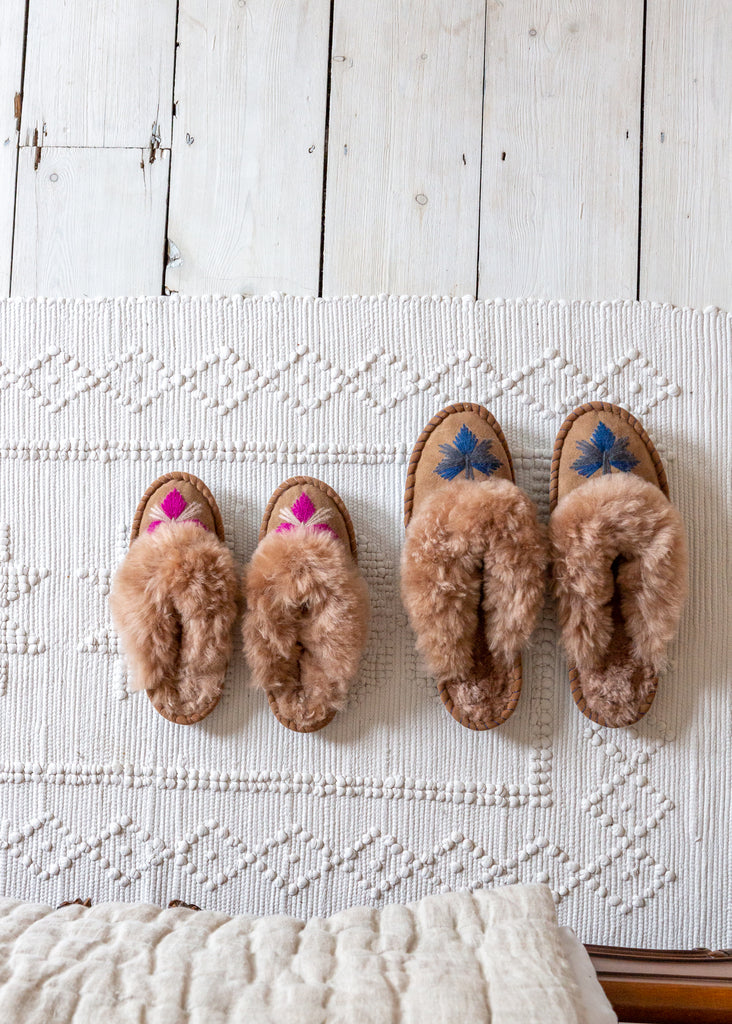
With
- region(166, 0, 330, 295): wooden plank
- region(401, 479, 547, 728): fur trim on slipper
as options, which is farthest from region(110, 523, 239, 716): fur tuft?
region(166, 0, 330, 295): wooden plank

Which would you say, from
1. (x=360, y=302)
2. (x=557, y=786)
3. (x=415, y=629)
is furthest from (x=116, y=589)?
(x=557, y=786)

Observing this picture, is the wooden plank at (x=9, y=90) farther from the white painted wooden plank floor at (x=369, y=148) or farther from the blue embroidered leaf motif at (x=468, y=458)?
the blue embroidered leaf motif at (x=468, y=458)

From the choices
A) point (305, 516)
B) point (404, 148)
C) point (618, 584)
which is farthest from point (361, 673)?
point (404, 148)

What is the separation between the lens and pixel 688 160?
0.97 meters

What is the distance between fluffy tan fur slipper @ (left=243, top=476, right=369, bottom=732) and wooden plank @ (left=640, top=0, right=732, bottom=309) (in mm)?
525

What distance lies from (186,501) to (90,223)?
43 centimetres

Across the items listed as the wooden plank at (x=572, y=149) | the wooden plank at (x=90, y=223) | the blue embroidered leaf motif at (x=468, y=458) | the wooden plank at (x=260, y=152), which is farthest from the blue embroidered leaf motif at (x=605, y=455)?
the wooden plank at (x=90, y=223)

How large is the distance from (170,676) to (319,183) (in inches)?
26.5

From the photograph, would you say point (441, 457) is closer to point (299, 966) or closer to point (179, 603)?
point (179, 603)

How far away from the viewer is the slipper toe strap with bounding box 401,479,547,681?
837mm

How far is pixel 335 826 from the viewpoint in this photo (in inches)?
36.1

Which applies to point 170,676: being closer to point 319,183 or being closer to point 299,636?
point 299,636

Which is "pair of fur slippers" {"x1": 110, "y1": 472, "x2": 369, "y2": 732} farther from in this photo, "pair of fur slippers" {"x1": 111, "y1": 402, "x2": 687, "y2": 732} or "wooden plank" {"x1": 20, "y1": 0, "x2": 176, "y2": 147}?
"wooden plank" {"x1": 20, "y1": 0, "x2": 176, "y2": 147}

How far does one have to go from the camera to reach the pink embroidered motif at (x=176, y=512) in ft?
2.94
